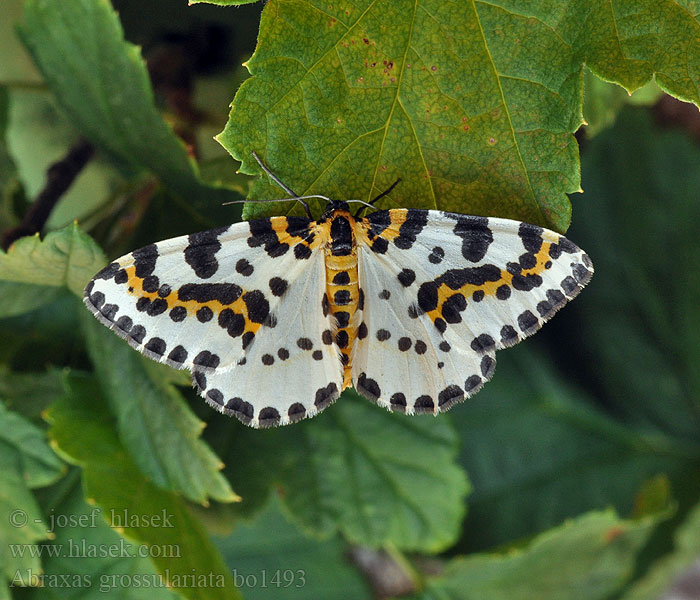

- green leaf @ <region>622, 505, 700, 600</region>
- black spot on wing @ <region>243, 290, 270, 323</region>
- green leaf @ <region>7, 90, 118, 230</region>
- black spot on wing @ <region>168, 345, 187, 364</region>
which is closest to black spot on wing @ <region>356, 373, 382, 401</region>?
black spot on wing @ <region>243, 290, 270, 323</region>

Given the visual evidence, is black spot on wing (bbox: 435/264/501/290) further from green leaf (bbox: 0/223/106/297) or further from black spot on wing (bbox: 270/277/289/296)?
green leaf (bbox: 0/223/106/297)

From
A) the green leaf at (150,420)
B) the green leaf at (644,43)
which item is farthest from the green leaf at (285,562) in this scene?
the green leaf at (644,43)

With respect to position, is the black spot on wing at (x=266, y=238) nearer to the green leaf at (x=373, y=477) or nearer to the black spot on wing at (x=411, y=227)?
the black spot on wing at (x=411, y=227)

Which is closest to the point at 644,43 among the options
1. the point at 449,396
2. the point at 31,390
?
the point at 449,396

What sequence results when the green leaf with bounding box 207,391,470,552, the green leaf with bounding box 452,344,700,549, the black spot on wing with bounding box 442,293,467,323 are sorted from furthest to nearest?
the green leaf with bounding box 452,344,700,549, the green leaf with bounding box 207,391,470,552, the black spot on wing with bounding box 442,293,467,323

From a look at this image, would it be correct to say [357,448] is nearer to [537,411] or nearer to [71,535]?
[71,535]

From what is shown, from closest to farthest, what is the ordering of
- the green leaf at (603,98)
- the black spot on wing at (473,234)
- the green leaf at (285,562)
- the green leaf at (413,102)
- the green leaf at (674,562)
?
the green leaf at (413,102) < the black spot on wing at (473,234) < the green leaf at (603,98) < the green leaf at (674,562) < the green leaf at (285,562)
